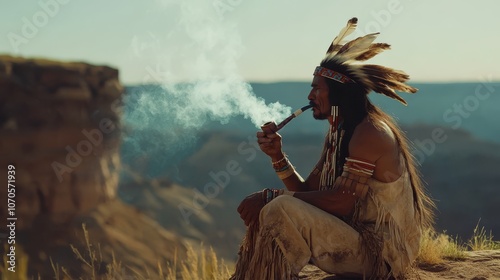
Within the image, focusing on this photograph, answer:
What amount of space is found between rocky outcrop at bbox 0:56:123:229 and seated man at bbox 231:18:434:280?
74.1 feet

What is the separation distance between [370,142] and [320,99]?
20.3 inches

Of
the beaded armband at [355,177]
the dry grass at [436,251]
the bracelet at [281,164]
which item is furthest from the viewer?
the dry grass at [436,251]

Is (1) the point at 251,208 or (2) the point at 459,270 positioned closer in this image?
(1) the point at 251,208

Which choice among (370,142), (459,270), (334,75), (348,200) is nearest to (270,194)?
(348,200)

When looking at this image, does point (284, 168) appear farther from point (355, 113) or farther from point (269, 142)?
point (355, 113)

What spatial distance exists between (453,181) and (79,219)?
32429 millimetres

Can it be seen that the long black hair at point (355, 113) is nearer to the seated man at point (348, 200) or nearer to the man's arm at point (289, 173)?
the seated man at point (348, 200)

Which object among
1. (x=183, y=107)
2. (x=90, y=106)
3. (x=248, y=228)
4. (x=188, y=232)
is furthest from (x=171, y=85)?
(x=188, y=232)

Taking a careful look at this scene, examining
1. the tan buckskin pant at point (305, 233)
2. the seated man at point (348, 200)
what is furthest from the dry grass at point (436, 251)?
the tan buckskin pant at point (305, 233)

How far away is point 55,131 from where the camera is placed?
27.1 m

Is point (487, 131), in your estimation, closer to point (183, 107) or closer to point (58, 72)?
point (58, 72)

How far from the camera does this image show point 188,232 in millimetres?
58031

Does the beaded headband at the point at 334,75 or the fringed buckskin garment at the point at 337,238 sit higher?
the beaded headband at the point at 334,75

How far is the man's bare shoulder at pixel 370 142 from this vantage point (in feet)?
12.7
